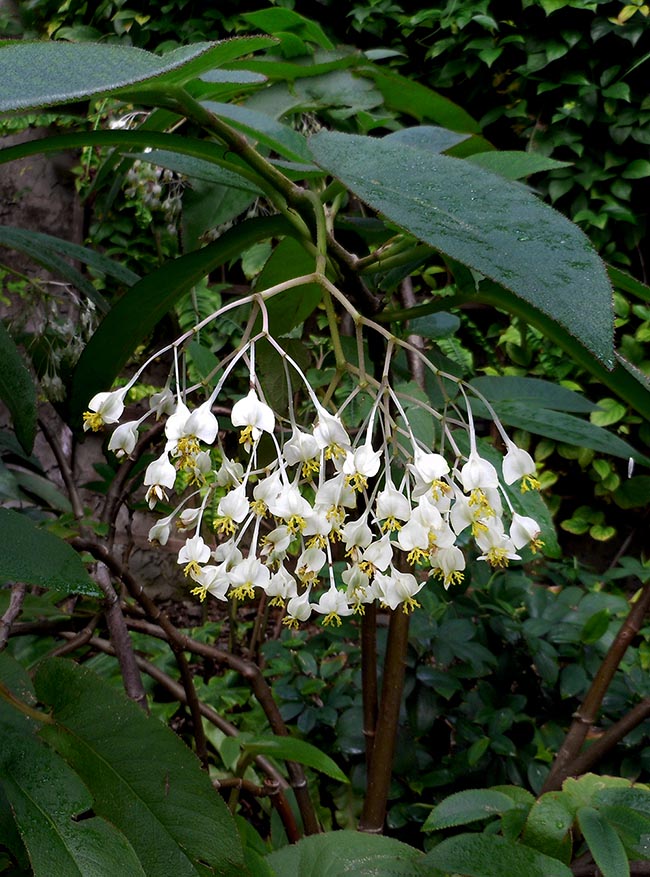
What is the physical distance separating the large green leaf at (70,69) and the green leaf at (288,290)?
0.19m

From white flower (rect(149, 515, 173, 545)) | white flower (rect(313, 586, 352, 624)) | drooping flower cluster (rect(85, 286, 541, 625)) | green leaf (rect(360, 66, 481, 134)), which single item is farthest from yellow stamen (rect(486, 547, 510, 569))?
green leaf (rect(360, 66, 481, 134))

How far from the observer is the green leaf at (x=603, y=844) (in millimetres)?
473

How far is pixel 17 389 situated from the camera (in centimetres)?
56

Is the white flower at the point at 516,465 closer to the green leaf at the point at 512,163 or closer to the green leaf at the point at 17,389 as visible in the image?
the green leaf at the point at 512,163

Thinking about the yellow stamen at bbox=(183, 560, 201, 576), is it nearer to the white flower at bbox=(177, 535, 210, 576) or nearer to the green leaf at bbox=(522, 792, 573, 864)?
the white flower at bbox=(177, 535, 210, 576)

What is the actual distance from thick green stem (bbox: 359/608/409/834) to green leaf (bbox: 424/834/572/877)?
0.37 ft

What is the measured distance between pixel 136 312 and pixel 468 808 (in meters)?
0.52

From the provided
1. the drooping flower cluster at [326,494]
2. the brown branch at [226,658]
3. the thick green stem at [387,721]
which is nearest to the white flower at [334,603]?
the drooping flower cluster at [326,494]

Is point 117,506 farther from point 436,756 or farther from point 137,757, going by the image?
point 436,756

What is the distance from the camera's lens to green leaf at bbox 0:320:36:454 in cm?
56

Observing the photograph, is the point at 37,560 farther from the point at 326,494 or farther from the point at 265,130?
the point at 265,130

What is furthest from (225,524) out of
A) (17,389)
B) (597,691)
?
(597,691)

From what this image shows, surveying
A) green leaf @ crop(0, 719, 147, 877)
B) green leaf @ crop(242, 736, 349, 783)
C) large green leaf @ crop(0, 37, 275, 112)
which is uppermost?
large green leaf @ crop(0, 37, 275, 112)

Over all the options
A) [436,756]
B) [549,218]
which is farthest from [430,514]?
[436,756]
